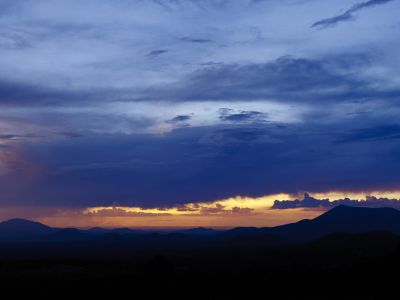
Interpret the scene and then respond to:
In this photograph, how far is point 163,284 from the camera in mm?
64250

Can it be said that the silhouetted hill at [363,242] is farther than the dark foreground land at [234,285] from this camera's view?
Yes

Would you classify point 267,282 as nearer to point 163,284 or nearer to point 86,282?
point 163,284

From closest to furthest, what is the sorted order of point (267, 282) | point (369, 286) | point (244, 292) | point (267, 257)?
point (369, 286) → point (244, 292) → point (267, 282) → point (267, 257)

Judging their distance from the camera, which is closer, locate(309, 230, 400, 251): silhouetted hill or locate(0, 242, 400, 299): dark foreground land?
locate(0, 242, 400, 299): dark foreground land

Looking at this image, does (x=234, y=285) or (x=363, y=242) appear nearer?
(x=234, y=285)

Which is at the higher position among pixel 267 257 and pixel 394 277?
pixel 394 277

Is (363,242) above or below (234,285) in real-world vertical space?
below

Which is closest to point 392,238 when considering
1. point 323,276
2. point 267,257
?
point 267,257

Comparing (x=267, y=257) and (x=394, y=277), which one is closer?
(x=394, y=277)

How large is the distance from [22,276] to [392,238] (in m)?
153

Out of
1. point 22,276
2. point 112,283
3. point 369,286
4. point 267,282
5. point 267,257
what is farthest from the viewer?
point 267,257

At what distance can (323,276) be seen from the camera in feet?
224

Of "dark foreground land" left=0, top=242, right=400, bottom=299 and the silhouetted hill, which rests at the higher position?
"dark foreground land" left=0, top=242, right=400, bottom=299

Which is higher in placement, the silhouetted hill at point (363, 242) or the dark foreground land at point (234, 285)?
the dark foreground land at point (234, 285)
